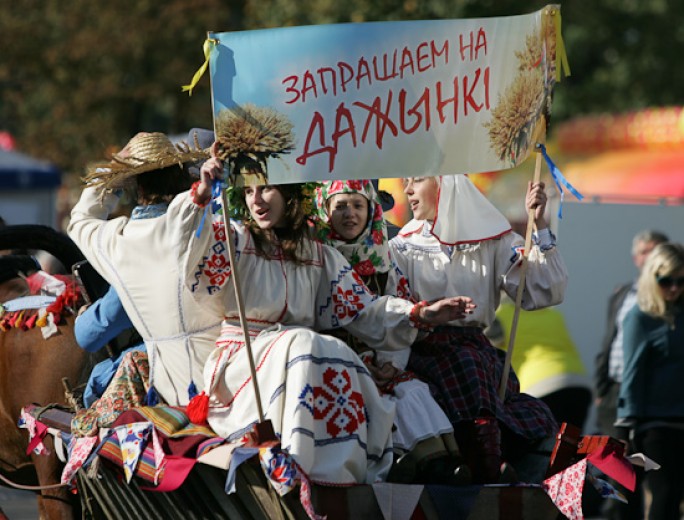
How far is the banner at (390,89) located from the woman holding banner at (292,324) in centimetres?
12

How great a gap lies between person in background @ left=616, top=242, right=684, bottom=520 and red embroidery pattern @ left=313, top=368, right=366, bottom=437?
3.49 m

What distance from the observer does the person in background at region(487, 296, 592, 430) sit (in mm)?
8484

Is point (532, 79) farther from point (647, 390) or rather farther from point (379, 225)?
point (647, 390)

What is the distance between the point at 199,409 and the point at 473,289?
A: 1244 mm

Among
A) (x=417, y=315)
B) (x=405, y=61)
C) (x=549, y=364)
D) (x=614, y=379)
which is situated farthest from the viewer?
(x=549, y=364)

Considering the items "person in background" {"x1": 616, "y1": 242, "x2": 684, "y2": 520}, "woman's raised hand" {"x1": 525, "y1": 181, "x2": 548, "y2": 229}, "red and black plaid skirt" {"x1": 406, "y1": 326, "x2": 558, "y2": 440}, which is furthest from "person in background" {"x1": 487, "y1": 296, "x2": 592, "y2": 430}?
"woman's raised hand" {"x1": 525, "y1": 181, "x2": 548, "y2": 229}

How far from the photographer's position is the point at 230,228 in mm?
4539

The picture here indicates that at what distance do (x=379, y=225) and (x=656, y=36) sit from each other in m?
22.4

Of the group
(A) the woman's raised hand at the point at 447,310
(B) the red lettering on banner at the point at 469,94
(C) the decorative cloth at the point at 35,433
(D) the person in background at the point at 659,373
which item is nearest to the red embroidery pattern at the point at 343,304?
(A) the woman's raised hand at the point at 447,310

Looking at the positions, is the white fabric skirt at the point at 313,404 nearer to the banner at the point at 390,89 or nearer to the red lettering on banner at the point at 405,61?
the banner at the point at 390,89

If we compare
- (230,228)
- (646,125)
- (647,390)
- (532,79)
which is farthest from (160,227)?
(646,125)

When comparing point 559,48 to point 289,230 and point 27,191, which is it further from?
point 27,191

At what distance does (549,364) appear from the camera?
853 centimetres

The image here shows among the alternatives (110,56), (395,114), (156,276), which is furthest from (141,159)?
(110,56)
